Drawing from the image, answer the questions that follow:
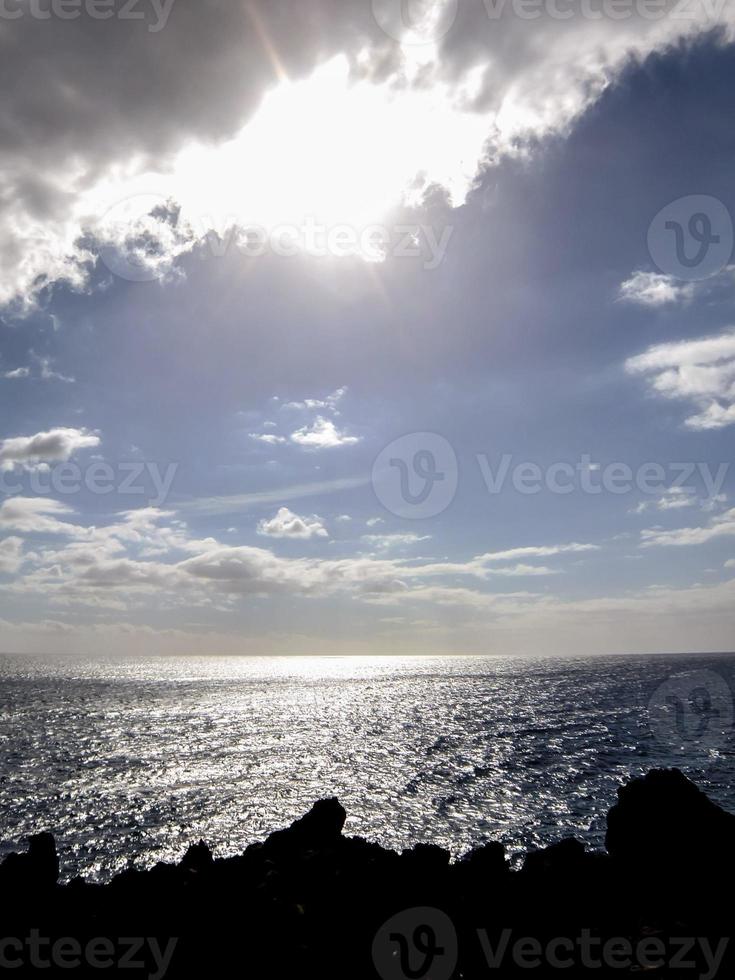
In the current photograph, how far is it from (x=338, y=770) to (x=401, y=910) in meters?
52.7

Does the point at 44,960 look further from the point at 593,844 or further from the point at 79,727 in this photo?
the point at 79,727

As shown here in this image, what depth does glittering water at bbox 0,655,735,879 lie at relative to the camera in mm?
46969

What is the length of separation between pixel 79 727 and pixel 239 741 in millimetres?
35799

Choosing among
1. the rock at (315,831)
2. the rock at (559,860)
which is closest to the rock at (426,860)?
the rock at (559,860)

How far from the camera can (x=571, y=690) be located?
18412 centimetres

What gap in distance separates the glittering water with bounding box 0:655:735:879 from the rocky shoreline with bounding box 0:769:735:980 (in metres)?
17.3

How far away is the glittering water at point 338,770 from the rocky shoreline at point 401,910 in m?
17.3

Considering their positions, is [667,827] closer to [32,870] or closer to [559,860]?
[559,860]

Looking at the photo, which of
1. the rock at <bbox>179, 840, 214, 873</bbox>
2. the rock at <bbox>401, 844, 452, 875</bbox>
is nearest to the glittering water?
the rock at <bbox>179, 840, 214, 873</bbox>

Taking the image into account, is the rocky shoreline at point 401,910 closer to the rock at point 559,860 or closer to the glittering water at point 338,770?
the rock at point 559,860

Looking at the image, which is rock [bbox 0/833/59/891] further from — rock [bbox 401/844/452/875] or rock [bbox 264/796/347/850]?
rock [bbox 401/844/452/875]

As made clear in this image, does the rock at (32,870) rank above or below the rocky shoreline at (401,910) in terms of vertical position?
above

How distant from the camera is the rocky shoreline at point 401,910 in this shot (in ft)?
64.4

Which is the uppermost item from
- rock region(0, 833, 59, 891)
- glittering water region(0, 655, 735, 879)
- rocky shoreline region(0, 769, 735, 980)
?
rock region(0, 833, 59, 891)
